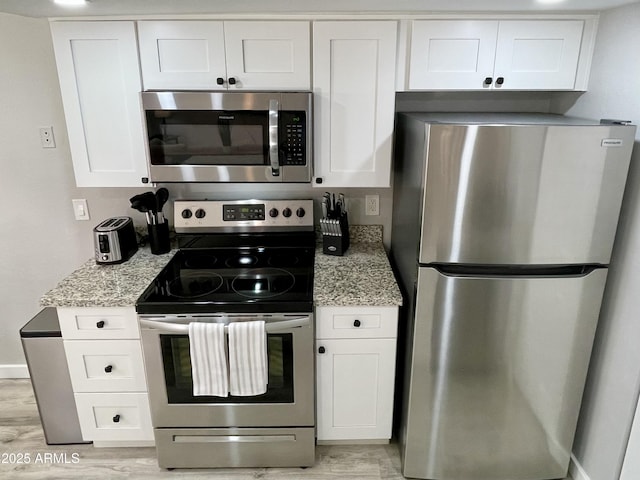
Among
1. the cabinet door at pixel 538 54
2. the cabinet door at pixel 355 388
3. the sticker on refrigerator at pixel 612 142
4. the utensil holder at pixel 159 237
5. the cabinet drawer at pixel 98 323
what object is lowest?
the cabinet door at pixel 355 388

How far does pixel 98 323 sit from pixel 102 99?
0.97 metres

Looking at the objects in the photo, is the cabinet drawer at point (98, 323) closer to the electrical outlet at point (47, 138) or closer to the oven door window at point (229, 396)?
the oven door window at point (229, 396)

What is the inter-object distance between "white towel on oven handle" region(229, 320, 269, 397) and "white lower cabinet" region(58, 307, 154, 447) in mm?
454

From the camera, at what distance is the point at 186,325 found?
1694 mm

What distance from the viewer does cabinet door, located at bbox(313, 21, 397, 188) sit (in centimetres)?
179

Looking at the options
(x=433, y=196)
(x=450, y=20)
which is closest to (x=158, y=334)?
(x=433, y=196)

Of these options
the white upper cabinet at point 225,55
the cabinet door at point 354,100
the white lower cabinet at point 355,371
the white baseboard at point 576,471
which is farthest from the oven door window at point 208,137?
the white baseboard at point 576,471

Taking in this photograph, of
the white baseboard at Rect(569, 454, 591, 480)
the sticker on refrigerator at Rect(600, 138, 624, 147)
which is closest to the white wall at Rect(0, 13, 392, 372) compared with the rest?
the sticker on refrigerator at Rect(600, 138, 624, 147)

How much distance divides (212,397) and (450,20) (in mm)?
1850

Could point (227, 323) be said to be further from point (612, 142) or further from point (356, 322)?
point (612, 142)

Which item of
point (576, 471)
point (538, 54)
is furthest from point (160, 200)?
point (576, 471)

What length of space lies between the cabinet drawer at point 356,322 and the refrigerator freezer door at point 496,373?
0.41 feet

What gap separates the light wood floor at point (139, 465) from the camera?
197 centimetres

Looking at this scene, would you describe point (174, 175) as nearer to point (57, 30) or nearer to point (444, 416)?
point (57, 30)
